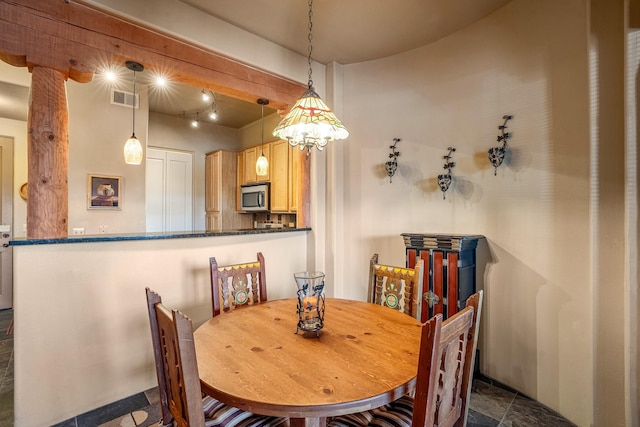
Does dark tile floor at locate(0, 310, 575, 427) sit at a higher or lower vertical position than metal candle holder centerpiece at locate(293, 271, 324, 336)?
lower

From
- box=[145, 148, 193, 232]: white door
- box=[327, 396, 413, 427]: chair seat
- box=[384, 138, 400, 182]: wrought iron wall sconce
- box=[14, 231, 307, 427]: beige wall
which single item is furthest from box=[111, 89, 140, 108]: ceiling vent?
box=[327, 396, 413, 427]: chair seat

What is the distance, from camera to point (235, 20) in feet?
8.73

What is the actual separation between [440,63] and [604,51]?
1.28m

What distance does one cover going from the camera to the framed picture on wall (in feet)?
12.0

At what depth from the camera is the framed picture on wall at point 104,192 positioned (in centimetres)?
366

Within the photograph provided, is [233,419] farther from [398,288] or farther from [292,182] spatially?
[292,182]

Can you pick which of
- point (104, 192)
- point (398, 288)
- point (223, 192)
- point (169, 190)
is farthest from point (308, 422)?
point (169, 190)

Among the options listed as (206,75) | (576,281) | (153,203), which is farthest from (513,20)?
(153,203)

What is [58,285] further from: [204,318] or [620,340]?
[620,340]

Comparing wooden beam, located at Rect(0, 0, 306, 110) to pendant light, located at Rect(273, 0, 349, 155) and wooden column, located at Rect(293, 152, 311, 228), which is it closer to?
wooden column, located at Rect(293, 152, 311, 228)

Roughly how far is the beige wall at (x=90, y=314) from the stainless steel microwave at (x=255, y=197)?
2.10 metres

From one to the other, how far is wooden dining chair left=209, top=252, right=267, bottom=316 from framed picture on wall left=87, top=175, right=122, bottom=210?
2474 mm

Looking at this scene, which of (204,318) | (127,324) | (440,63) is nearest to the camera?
(127,324)

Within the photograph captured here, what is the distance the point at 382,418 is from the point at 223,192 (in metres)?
4.49
